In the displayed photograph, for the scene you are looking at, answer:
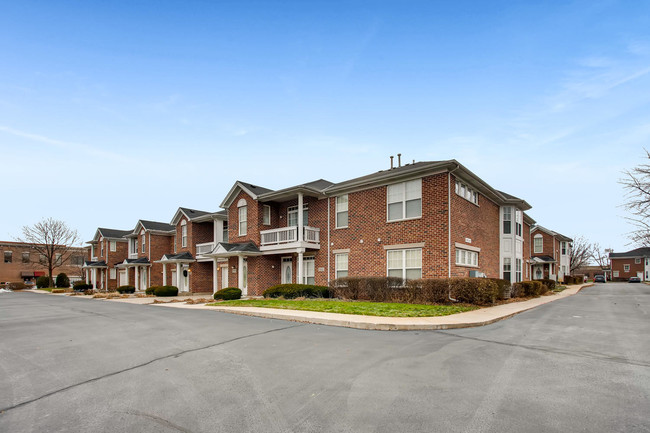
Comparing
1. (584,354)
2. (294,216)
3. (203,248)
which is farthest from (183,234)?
(584,354)

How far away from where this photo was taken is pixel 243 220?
26.1 metres

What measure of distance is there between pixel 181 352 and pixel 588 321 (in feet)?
38.9

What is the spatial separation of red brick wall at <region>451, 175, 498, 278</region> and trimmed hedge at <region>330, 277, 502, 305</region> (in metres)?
2.32

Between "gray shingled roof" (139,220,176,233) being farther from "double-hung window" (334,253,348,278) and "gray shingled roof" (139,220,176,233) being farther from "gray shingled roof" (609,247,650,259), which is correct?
"gray shingled roof" (609,247,650,259)

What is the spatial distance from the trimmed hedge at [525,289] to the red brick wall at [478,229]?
1.79m

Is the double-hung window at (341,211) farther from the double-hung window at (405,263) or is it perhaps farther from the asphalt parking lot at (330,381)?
the asphalt parking lot at (330,381)

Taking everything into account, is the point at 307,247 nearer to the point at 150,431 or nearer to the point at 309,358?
the point at 309,358

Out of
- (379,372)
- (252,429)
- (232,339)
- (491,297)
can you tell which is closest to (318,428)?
(252,429)

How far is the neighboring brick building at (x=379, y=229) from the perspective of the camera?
1783 centimetres

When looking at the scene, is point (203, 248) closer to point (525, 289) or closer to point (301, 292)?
point (301, 292)

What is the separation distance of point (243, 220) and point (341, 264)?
8.28 m

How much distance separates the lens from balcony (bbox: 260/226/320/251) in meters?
22.4

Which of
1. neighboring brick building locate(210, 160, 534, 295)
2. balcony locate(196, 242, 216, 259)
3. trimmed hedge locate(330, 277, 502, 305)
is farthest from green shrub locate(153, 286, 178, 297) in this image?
trimmed hedge locate(330, 277, 502, 305)

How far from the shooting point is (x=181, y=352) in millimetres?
7852
